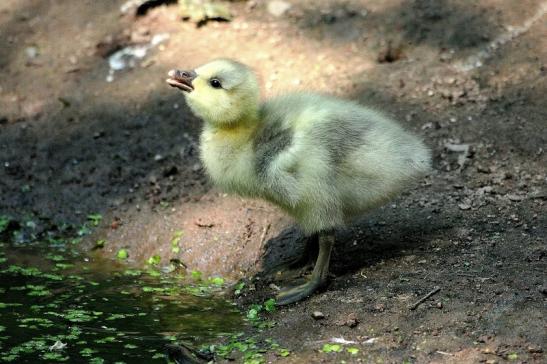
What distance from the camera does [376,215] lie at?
5.65m

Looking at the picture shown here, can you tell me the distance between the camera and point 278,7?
7.93 meters

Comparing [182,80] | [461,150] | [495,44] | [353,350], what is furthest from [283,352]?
[495,44]

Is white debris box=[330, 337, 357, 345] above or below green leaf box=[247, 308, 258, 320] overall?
above

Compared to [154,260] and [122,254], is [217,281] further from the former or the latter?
[122,254]

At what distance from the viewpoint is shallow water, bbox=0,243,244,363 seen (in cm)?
420

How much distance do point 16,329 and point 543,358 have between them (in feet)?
8.80

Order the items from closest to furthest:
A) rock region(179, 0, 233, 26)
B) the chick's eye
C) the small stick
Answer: the small stick
the chick's eye
rock region(179, 0, 233, 26)

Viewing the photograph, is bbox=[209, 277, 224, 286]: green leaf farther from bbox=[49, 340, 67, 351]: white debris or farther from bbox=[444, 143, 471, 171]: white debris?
bbox=[444, 143, 471, 171]: white debris

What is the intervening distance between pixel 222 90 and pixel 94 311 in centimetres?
148

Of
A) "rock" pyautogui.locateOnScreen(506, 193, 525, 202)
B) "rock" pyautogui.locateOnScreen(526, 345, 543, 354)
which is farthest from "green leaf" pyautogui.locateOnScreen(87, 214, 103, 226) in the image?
"rock" pyautogui.locateOnScreen(526, 345, 543, 354)

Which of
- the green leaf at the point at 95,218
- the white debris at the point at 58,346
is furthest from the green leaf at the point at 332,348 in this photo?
the green leaf at the point at 95,218

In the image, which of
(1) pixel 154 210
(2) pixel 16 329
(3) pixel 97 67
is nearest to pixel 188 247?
(1) pixel 154 210

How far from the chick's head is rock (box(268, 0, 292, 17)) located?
3141 mm

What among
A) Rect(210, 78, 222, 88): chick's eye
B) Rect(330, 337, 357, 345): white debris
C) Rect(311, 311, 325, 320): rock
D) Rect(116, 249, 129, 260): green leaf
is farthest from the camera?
Rect(116, 249, 129, 260): green leaf
